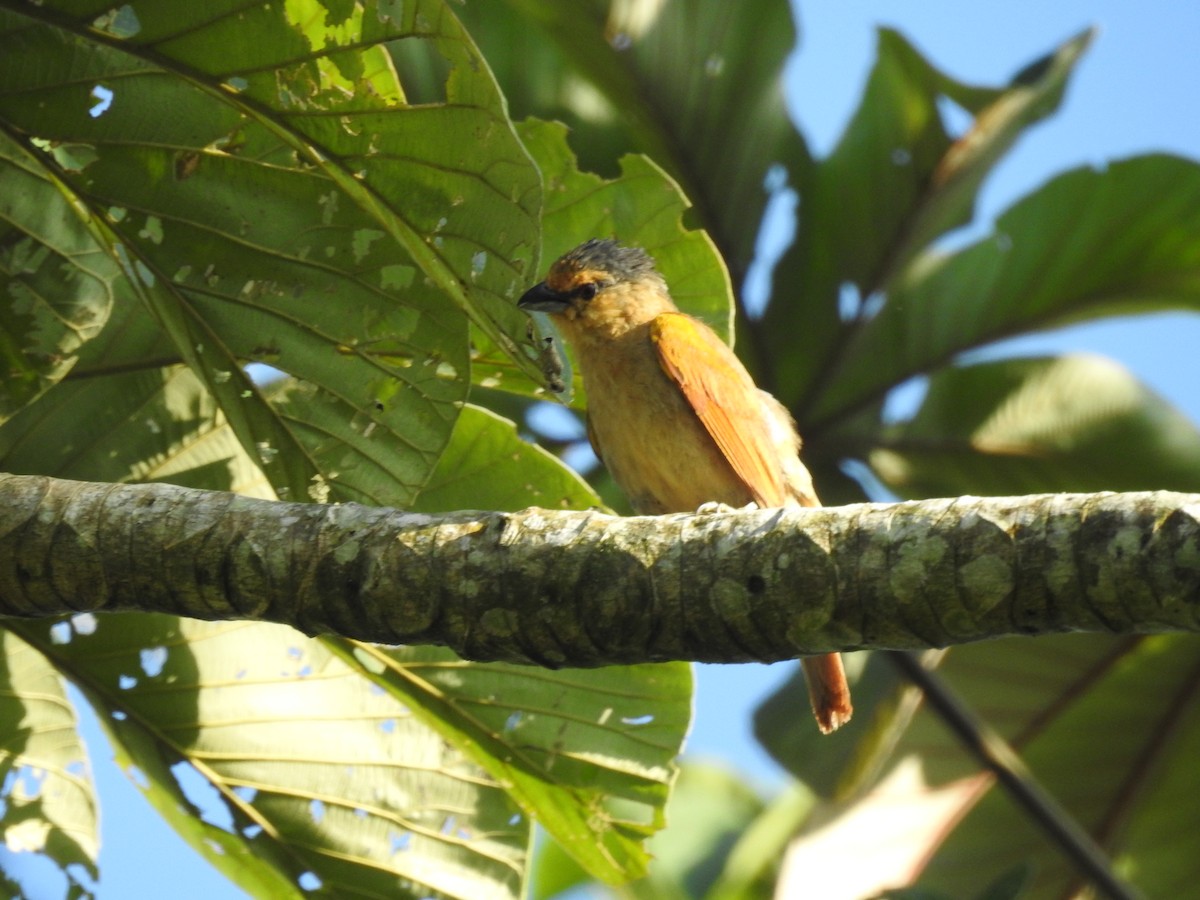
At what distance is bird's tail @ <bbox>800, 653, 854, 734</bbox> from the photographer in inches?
140

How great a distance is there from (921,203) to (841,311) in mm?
467

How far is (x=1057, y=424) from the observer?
16.4 feet

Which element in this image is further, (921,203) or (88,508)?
(921,203)

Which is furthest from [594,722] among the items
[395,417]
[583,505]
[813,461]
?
[813,461]

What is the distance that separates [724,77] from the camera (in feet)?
15.2

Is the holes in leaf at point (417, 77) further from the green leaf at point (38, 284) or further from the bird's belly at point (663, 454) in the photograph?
the green leaf at point (38, 284)

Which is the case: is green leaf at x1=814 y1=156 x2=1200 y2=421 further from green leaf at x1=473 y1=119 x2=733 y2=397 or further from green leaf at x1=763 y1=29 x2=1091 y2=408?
green leaf at x1=473 y1=119 x2=733 y2=397

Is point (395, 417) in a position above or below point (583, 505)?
above

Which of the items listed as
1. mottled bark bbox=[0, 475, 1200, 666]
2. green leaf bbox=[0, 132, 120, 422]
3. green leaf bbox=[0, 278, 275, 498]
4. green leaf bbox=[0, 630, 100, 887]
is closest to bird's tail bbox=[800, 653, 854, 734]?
green leaf bbox=[0, 278, 275, 498]

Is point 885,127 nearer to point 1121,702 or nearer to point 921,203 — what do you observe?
point 921,203

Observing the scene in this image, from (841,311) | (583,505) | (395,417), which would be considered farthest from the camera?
(841,311)

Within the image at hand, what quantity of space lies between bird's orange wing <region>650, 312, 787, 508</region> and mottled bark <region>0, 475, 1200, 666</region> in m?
1.55

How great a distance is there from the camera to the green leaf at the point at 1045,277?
479cm

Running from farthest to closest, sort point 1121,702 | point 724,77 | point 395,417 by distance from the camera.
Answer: point 1121,702, point 724,77, point 395,417
